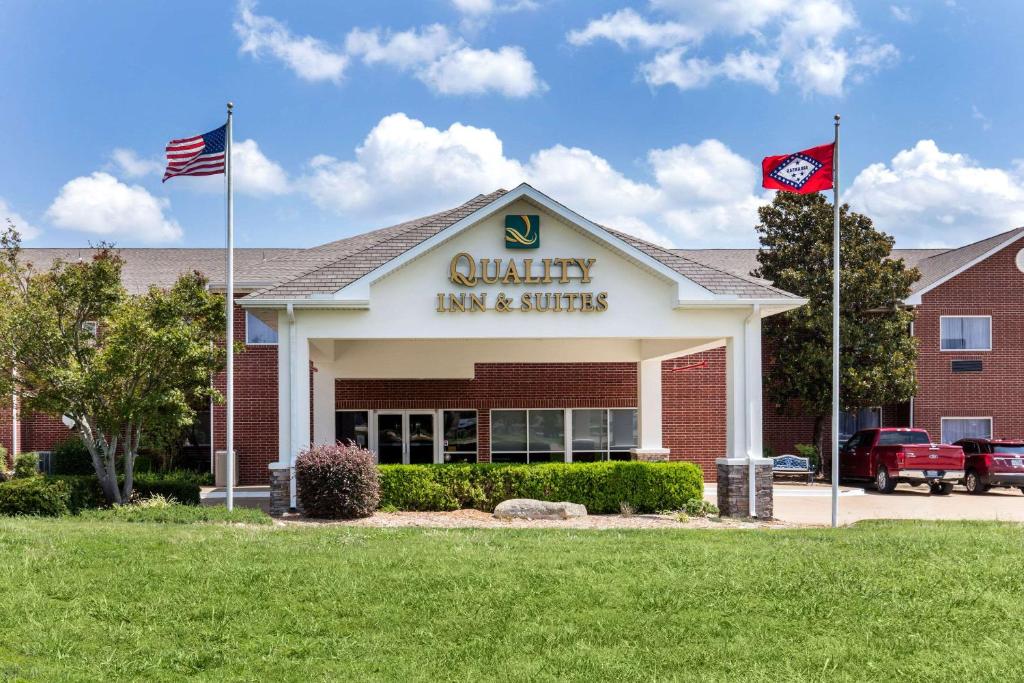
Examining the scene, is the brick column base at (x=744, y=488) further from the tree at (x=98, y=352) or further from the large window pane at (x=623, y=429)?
the tree at (x=98, y=352)

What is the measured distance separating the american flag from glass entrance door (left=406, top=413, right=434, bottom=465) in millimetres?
10932

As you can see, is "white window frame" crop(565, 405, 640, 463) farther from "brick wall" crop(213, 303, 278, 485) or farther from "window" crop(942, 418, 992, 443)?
"window" crop(942, 418, 992, 443)

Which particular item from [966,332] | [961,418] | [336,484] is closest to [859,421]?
[961,418]

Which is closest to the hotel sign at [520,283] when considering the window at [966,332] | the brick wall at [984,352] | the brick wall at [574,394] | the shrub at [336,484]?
the shrub at [336,484]

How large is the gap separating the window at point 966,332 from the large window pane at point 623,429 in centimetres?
1090

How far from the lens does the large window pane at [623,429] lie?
26125 mm

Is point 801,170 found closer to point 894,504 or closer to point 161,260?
point 894,504

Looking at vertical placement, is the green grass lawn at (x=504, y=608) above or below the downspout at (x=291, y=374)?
below

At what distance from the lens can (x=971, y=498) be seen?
72.8 feet

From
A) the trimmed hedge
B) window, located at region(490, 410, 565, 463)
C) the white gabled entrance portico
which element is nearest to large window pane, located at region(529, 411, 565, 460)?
window, located at region(490, 410, 565, 463)

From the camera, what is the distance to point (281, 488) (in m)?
16.1

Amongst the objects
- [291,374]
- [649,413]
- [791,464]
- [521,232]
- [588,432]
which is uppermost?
[521,232]

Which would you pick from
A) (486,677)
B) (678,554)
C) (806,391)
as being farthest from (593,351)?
(486,677)

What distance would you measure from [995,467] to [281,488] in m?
18.0
